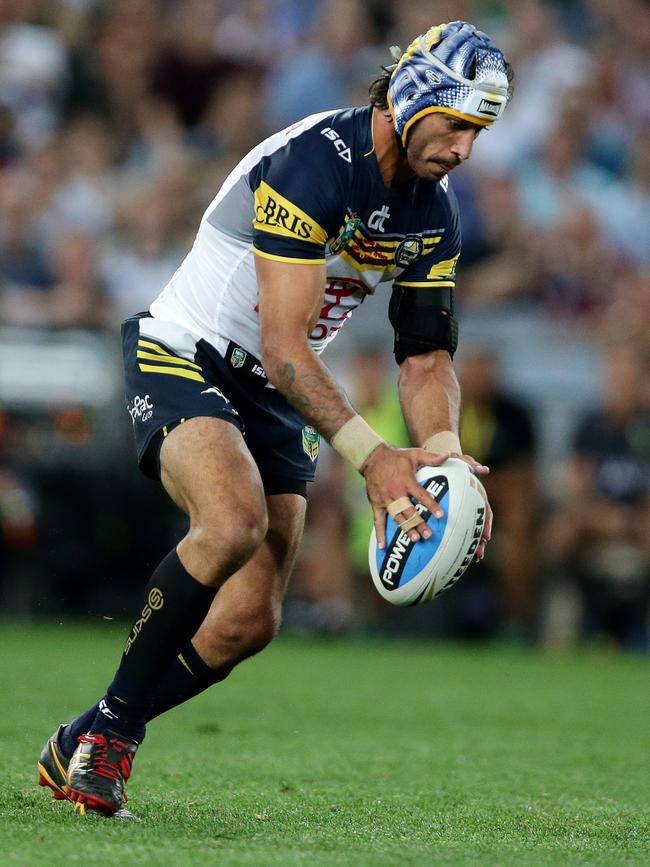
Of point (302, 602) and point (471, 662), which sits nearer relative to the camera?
point (471, 662)

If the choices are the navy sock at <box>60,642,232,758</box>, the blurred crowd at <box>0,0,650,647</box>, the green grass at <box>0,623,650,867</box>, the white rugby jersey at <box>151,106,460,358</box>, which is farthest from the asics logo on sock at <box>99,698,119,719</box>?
the blurred crowd at <box>0,0,650,647</box>

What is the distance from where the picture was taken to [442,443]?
16.6 feet

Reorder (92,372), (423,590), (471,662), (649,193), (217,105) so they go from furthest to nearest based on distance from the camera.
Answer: (217,105) → (649,193) → (92,372) → (471,662) → (423,590)

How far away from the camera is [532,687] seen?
9.22m

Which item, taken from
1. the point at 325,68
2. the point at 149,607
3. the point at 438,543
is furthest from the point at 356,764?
the point at 325,68

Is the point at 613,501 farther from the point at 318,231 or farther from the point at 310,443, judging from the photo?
the point at 318,231

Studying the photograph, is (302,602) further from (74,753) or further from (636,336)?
(74,753)

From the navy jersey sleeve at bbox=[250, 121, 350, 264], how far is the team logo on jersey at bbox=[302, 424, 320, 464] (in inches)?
34.4

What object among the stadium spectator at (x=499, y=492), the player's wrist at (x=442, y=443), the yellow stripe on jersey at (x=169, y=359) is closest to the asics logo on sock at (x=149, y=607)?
the yellow stripe on jersey at (x=169, y=359)

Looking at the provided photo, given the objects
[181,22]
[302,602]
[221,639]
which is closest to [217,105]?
[181,22]

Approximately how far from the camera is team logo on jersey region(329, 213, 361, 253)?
4.91 metres

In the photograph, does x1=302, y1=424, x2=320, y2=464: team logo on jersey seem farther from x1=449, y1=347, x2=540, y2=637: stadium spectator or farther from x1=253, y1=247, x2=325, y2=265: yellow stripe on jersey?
x1=449, y1=347, x2=540, y2=637: stadium spectator

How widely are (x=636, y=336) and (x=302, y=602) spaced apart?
3.31 m

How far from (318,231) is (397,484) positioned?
0.84m
